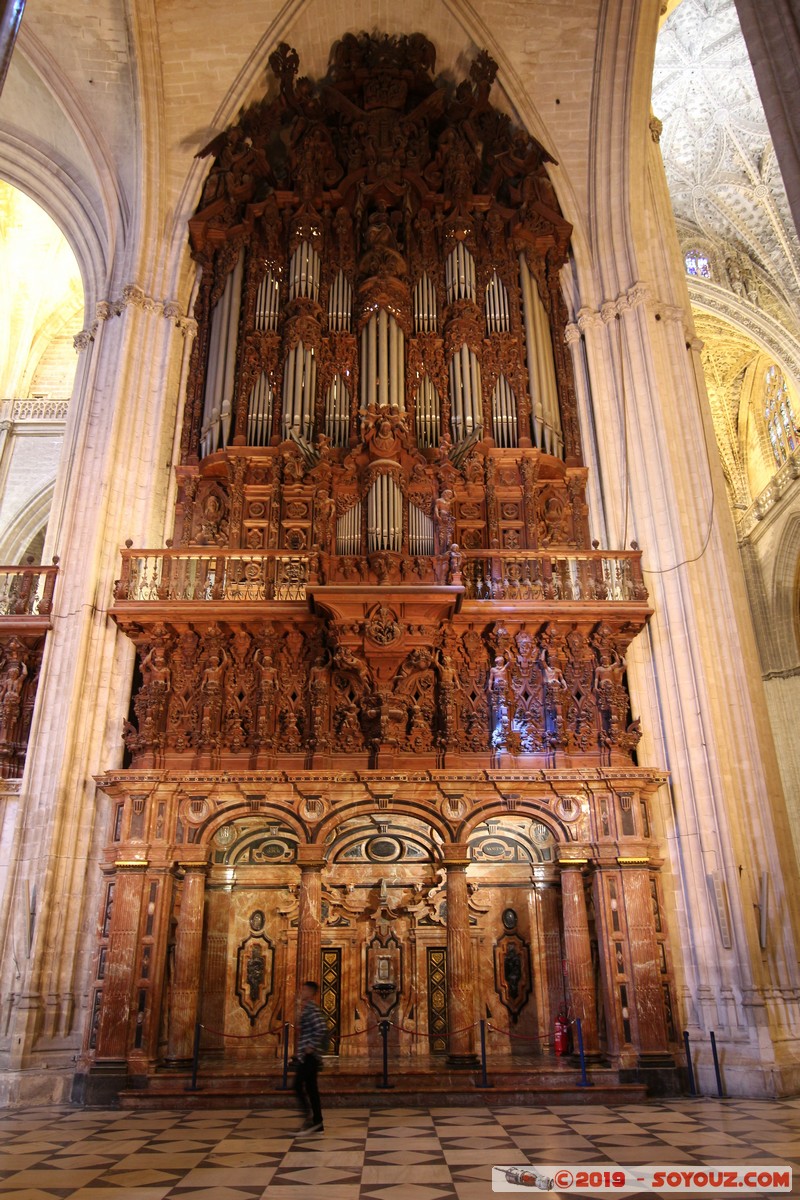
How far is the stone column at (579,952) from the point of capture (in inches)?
371

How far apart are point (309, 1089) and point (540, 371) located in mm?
10146

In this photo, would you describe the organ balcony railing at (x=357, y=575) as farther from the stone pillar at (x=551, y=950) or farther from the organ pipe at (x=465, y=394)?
the stone pillar at (x=551, y=950)

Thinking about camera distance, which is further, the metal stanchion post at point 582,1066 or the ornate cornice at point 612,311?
the ornate cornice at point 612,311

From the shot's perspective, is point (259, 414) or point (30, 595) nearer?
point (30, 595)

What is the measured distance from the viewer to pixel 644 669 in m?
11.1

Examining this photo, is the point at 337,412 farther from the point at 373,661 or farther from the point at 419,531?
the point at 373,661

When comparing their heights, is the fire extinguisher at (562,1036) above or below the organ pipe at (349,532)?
below

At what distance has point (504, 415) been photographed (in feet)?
42.7

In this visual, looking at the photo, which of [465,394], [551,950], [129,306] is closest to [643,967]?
[551,950]

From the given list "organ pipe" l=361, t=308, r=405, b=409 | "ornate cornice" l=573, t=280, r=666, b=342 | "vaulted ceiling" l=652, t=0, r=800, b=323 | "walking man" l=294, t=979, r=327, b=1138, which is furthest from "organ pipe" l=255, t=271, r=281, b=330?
"vaulted ceiling" l=652, t=0, r=800, b=323

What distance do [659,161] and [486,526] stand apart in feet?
24.1

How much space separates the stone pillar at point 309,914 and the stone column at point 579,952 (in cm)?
278

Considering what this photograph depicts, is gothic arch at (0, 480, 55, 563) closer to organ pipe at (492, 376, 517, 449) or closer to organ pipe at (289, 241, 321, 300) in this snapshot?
organ pipe at (289, 241, 321, 300)

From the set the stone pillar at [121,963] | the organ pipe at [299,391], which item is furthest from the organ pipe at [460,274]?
the stone pillar at [121,963]
